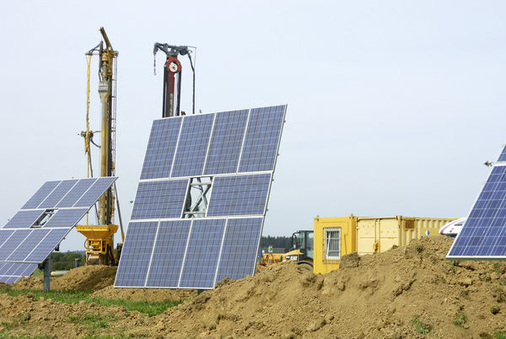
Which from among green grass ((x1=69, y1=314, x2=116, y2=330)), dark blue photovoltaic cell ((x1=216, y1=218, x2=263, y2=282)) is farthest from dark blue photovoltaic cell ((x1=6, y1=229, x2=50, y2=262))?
dark blue photovoltaic cell ((x1=216, y1=218, x2=263, y2=282))

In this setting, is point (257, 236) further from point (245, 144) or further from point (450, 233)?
point (450, 233)

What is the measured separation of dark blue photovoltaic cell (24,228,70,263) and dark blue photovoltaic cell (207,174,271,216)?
9.52m

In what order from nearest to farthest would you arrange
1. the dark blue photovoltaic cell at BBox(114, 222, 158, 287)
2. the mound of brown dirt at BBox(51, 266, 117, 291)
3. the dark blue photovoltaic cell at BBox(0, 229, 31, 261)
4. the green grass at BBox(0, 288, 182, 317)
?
the green grass at BBox(0, 288, 182, 317), the dark blue photovoltaic cell at BBox(114, 222, 158, 287), the dark blue photovoltaic cell at BBox(0, 229, 31, 261), the mound of brown dirt at BBox(51, 266, 117, 291)

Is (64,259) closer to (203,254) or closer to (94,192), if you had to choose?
(94,192)

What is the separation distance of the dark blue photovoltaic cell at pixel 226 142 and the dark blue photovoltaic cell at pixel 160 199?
1228 mm

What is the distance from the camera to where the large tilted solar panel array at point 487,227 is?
14.1m

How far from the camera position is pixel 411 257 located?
58.3 ft

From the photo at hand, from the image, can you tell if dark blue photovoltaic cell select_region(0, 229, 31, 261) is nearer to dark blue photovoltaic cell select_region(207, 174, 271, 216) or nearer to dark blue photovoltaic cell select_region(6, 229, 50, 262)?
dark blue photovoltaic cell select_region(6, 229, 50, 262)

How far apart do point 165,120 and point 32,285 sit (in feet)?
45.4

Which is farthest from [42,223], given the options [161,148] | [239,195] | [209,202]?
[239,195]

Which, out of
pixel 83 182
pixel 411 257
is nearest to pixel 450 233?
pixel 411 257

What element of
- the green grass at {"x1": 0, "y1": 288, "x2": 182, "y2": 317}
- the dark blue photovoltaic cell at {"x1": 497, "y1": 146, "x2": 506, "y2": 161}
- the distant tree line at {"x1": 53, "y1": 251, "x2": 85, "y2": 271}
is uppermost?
the dark blue photovoltaic cell at {"x1": 497, "y1": 146, "x2": 506, "y2": 161}

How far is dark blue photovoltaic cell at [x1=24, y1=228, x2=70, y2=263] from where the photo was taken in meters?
28.6

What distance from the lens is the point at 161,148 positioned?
24.9 meters
